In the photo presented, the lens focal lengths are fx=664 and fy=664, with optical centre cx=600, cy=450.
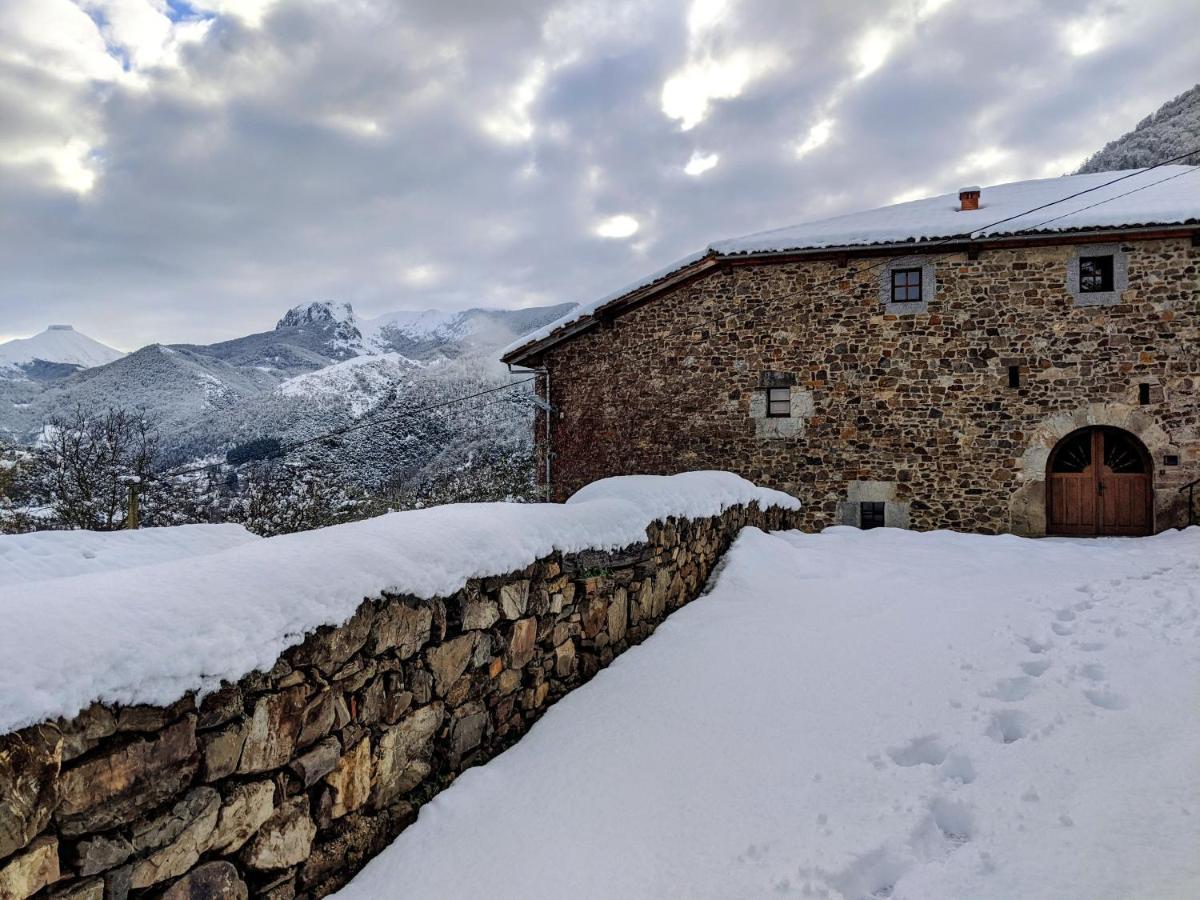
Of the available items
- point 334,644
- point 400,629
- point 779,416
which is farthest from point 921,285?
point 334,644

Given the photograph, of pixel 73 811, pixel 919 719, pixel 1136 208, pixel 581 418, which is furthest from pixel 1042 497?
pixel 73 811

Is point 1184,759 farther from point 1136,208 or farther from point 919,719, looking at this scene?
point 1136,208

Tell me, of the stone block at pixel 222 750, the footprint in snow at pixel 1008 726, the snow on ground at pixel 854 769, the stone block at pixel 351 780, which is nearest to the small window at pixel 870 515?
the snow on ground at pixel 854 769

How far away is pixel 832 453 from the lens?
36.4ft

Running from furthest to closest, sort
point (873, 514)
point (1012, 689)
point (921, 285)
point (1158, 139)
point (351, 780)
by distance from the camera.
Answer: point (1158, 139)
point (873, 514)
point (921, 285)
point (1012, 689)
point (351, 780)

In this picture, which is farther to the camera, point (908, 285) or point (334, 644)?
point (908, 285)

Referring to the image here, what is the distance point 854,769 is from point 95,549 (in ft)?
16.5

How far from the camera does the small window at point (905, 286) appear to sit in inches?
427

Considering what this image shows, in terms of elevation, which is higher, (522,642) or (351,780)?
(522,642)

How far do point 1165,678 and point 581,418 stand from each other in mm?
10276

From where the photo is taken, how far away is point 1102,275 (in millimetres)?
10234

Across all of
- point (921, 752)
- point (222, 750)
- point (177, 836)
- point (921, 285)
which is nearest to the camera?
point (177, 836)

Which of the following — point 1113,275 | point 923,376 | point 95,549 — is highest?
point 1113,275

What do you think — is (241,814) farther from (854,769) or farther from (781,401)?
(781,401)
